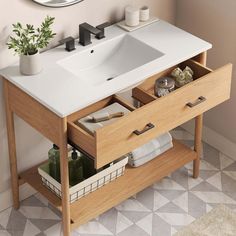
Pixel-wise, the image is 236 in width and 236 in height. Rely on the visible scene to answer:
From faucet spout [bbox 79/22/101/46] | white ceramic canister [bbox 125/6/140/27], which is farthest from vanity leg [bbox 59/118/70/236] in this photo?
white ceramic canister [bbox 125/6/140/27]

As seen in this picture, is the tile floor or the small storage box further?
the tile floor

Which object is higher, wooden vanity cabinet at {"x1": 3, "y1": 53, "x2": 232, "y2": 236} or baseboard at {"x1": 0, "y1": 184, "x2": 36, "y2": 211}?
wooden vanity cabinet at {"x1": 3, "y1": 53, "x2": 232, "y2": 236}

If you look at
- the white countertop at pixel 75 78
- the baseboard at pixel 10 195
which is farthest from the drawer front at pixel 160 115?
the baseboard at pixel 10 195

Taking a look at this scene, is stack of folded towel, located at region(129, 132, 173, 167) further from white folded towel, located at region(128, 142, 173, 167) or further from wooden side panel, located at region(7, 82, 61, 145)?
wooden side panel, located at region(7, 82, 61, 145)

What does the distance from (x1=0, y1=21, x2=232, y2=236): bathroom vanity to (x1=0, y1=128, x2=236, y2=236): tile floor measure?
130mm

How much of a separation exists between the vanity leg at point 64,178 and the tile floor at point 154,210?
0.70 feet

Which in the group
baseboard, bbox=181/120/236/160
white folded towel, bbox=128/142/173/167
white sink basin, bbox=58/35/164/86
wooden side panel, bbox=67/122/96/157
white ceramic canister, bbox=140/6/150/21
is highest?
white ceramic canister, bbox=140/6/150/21

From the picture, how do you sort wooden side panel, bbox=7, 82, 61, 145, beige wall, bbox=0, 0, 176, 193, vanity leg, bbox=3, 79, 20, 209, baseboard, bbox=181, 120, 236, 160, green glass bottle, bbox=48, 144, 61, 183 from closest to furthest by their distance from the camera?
wooden side panel, bbox=7, 82, 61, 145
beige wall, bbox=0, 0, 176, 193
vanity leg, bbox=3, 79, 20, 209
green glass bottle, bbox=48, 144, 61, 183
baseboard, bbox=181, 120, 236, 160

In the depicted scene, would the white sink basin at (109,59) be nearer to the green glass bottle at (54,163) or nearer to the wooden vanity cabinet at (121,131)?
the wooden vanity cabinet at (121,131)

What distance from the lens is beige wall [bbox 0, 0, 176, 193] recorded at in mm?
2936

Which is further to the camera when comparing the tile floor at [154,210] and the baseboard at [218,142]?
the baseboard at [218,142]

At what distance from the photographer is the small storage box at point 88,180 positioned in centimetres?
310

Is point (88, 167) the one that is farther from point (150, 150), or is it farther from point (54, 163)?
point (150, 150)

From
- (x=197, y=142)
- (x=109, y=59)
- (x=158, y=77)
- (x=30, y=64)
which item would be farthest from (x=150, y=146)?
(x=30, y=64)
